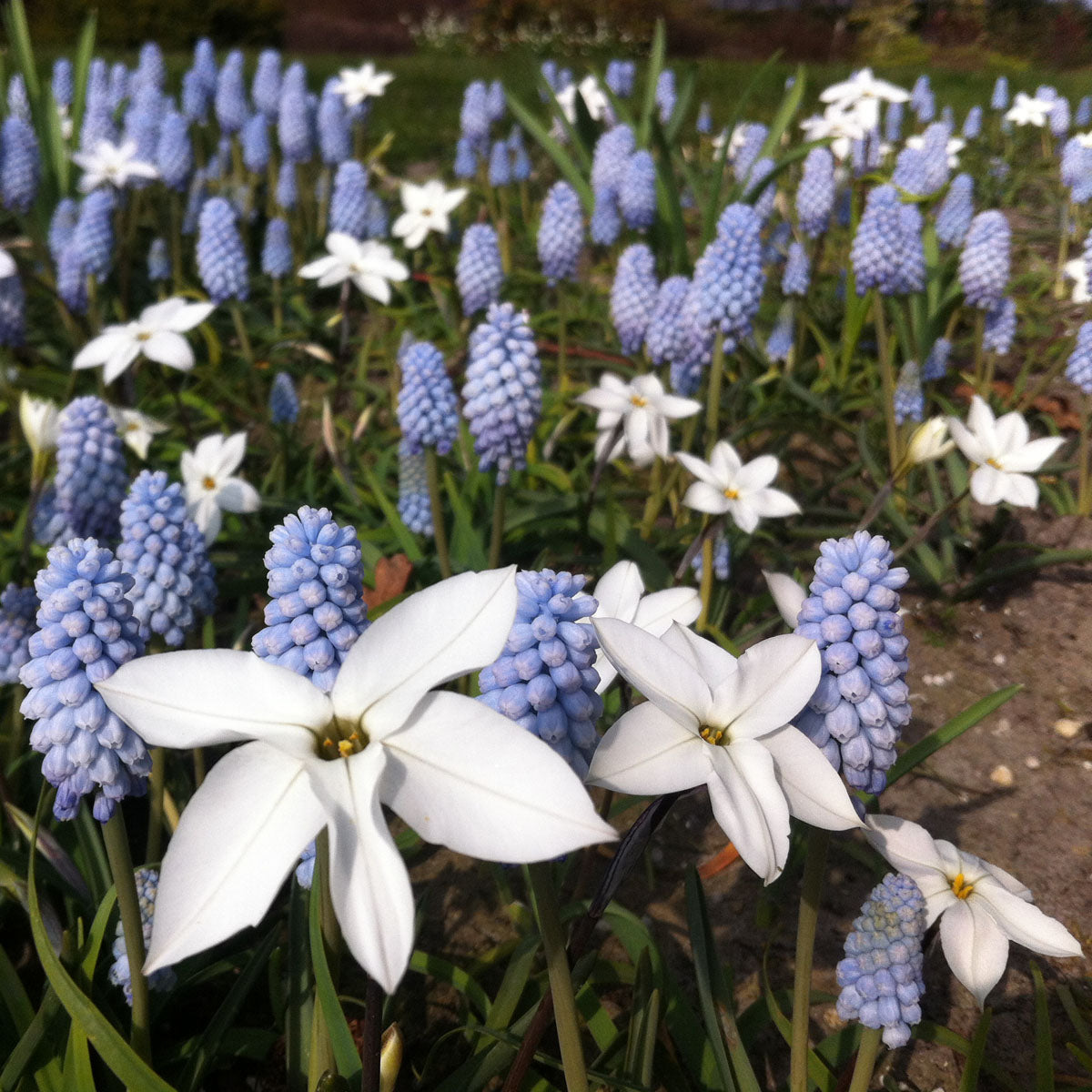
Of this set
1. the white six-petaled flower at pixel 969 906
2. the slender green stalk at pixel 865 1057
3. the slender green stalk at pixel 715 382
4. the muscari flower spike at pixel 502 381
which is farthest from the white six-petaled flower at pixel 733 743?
the slender green stalk at pixel 715 382

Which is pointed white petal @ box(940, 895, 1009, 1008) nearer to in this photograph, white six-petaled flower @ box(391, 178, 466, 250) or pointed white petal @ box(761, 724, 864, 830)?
pointed white petal @ box(761, 724, 864, 830)

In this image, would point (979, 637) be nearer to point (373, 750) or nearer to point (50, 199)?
point (373, 750)

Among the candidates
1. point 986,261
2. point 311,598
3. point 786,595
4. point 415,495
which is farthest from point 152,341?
point 986,261

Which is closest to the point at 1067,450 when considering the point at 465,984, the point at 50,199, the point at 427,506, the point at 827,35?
the point at 427,506

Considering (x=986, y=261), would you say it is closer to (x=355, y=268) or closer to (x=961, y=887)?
(x=355, y=268)

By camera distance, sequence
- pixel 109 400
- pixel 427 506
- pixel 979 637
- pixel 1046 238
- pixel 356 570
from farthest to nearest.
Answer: pixel 1046 238, pixel 109 400, pixel 979 637, pixel 427 506, pixel 356 570

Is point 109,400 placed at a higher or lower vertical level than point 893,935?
lower

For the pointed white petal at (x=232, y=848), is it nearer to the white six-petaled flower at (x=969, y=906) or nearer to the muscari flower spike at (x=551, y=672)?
the muscari flower spike at (x=551, y=672)

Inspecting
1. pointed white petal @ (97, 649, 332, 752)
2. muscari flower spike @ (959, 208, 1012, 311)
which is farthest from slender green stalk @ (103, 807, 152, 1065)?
muscari flower spike @ (959, 208, 1012, 311)
